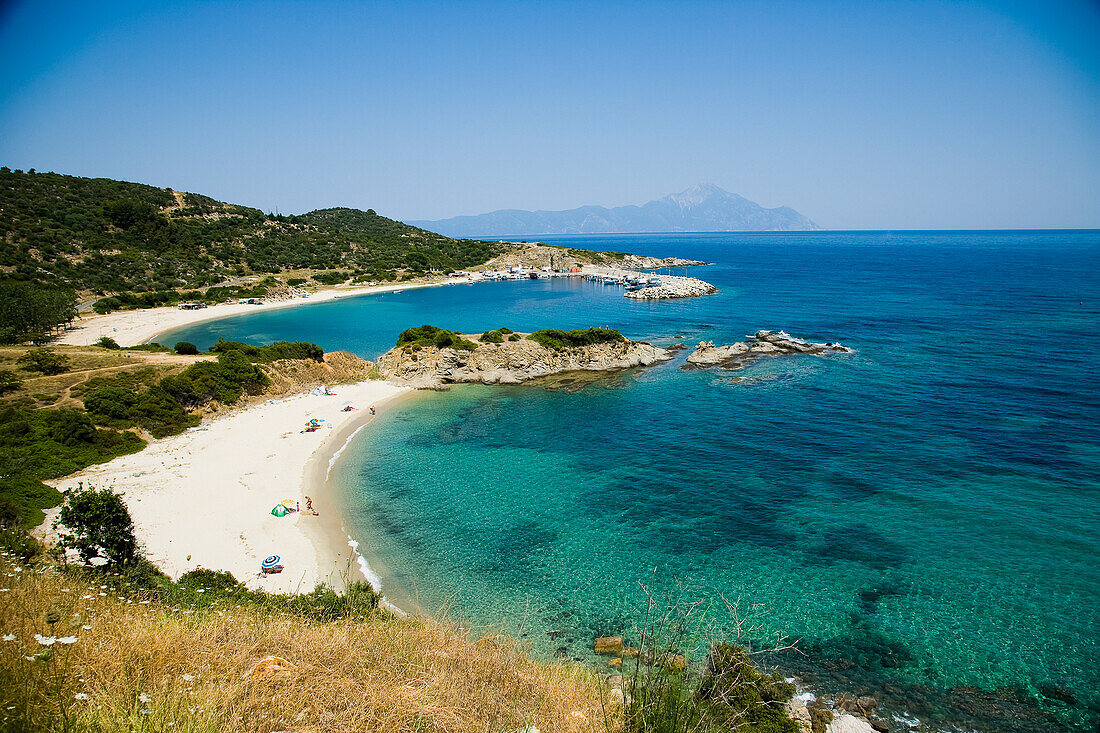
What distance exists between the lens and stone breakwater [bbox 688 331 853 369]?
4929 cm

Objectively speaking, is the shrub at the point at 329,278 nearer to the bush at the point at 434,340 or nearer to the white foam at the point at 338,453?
the bush at the point at 434,340

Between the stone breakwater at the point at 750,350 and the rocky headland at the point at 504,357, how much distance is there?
4416mm

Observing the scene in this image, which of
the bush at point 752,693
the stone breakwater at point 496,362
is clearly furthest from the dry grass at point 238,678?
the stone breakwater at point 496,362

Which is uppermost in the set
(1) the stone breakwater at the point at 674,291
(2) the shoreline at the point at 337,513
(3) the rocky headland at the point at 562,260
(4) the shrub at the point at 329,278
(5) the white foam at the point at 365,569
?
(3) the rocky headland at the point at 562,260

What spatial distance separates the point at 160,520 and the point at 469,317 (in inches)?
2304

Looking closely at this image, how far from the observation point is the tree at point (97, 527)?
1548 centimetres

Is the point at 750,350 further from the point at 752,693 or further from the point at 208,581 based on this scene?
the point at 208,581

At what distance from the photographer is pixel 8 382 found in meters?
32.4

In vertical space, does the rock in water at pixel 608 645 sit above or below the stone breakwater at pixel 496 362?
below

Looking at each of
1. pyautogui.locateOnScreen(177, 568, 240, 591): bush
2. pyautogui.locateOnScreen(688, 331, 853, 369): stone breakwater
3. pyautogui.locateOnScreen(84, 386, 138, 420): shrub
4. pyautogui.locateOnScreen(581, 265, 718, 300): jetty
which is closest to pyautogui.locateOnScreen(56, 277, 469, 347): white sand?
pyautogui.locateOnScreen(84, 386, 138, 420): shrub

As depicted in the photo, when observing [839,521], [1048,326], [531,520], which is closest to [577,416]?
[531,520]

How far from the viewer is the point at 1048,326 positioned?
2213 inches

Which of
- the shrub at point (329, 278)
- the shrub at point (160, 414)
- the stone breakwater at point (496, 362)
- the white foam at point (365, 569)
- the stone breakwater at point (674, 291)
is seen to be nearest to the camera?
the white foam at point (365, 569)

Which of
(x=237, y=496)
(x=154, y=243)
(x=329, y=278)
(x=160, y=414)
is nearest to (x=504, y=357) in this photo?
(x=160, y=414)
